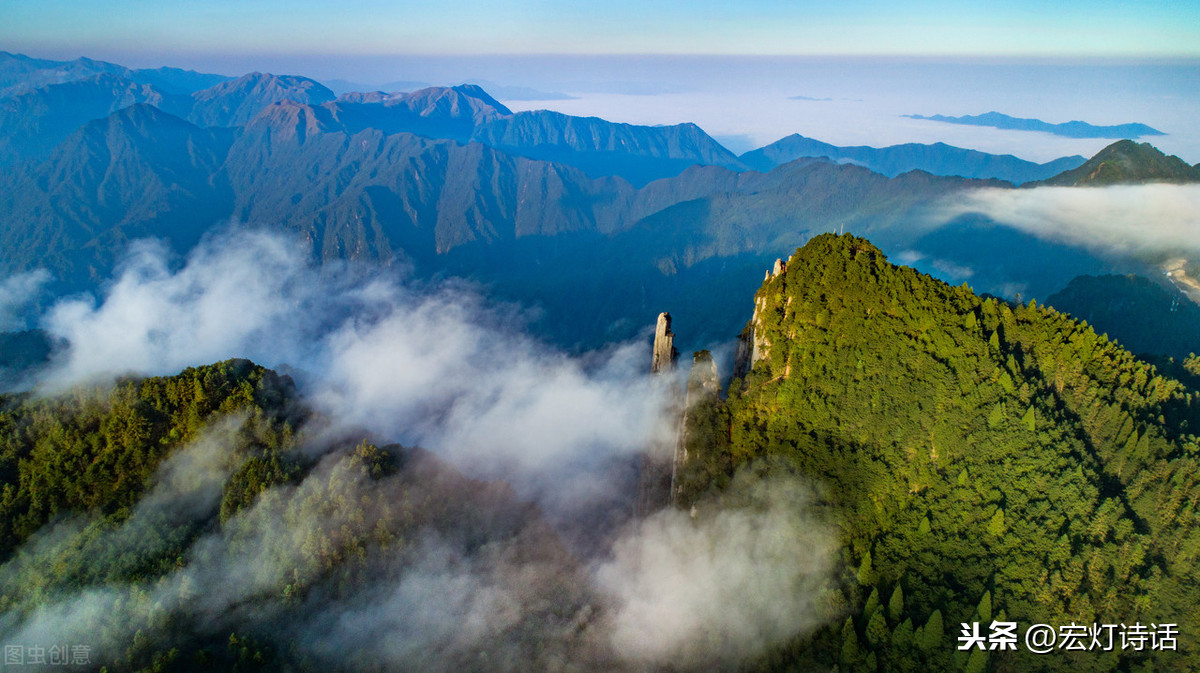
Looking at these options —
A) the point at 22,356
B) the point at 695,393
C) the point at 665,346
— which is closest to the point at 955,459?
the point at 695,393

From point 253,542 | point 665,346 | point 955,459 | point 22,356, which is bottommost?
point 22,356

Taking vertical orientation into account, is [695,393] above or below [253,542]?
above

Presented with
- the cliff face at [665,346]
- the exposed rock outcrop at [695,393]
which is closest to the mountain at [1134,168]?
the cliff face at [665,346]

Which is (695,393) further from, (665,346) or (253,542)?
(253,542)

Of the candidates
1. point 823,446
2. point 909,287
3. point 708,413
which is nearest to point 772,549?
point 823,446

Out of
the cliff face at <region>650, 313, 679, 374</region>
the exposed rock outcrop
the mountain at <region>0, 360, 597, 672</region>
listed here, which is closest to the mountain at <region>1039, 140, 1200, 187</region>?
the cliff face at <region>650, 313, 679, 374</region>

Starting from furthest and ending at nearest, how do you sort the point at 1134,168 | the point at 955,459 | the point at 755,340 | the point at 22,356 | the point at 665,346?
the point at 1134,168, the point at 22,356, the point at 665,346, the point at 755,340, the point at 955,459

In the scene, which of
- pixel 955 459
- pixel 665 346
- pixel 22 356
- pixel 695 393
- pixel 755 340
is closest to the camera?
pixel 955 459

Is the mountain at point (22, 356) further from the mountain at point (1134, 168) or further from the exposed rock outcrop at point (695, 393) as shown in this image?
the mountain at point (1134, 168)
